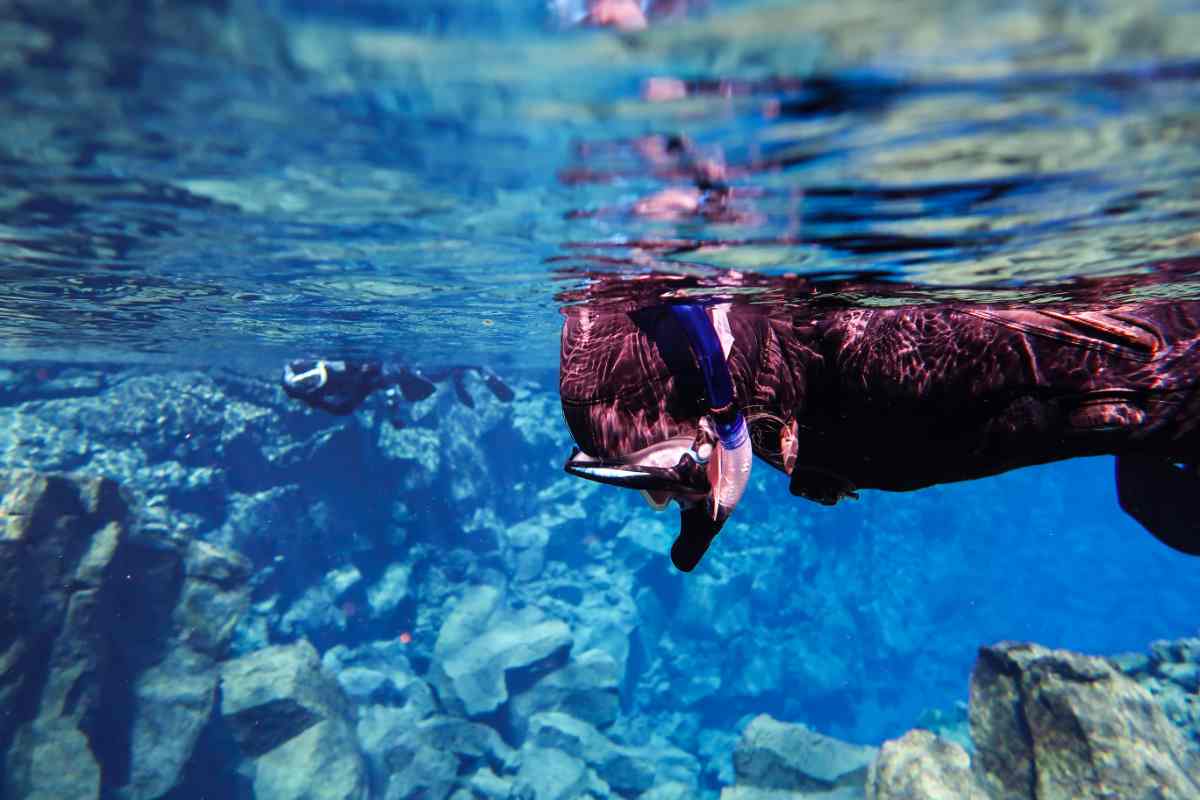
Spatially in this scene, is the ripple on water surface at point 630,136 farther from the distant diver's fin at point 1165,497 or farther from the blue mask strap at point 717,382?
the distant diver's fin at point 1165,497

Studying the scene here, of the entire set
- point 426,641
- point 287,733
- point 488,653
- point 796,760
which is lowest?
point 796,760

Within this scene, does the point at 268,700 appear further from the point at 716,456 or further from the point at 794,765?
the point at 716,456

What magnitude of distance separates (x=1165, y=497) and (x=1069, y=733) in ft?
19.7

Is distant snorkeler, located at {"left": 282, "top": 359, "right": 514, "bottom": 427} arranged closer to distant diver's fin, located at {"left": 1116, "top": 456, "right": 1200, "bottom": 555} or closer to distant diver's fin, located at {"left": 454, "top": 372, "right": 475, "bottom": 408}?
distant diver's fin, located at {"left": 454, "top": 372, "right": 475, "bottom": 408}

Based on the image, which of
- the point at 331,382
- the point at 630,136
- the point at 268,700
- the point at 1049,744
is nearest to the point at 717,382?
the point at 630,136

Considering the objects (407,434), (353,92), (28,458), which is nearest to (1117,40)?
(353,92)

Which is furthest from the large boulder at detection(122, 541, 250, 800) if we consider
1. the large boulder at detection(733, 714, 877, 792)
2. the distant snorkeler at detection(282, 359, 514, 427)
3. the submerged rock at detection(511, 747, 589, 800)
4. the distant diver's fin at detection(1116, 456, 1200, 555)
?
the distant diver's fin at detection(1116, 456, 1200, 555)

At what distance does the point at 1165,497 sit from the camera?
11.3 feet

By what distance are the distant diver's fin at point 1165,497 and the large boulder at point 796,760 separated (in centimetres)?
1276

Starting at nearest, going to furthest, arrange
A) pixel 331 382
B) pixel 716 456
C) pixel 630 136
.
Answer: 1. pixel 716 456
2. pixel 630 136
3. pixel 331 382

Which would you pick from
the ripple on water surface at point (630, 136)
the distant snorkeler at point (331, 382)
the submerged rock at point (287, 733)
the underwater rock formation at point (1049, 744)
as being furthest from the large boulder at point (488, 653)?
the ripple on water surface at point (630, 136)

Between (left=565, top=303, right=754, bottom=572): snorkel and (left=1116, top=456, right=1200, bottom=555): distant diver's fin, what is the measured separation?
8.17ft

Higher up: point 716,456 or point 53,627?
point 716,456

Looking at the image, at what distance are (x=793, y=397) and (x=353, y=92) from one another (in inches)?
126
